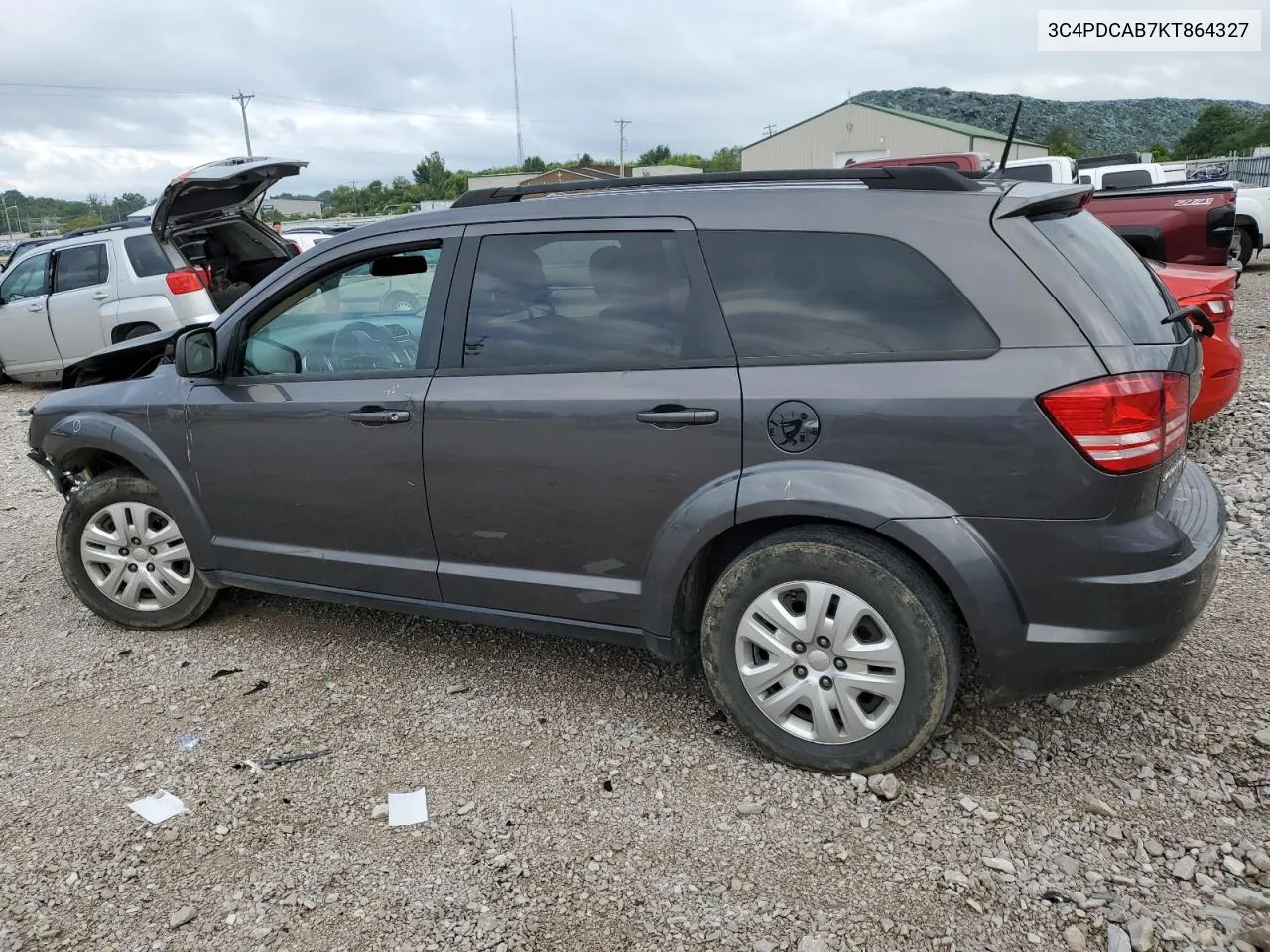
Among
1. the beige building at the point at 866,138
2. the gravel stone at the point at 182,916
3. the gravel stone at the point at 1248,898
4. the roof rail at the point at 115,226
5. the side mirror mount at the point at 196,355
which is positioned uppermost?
the beige building at the point at 866,138

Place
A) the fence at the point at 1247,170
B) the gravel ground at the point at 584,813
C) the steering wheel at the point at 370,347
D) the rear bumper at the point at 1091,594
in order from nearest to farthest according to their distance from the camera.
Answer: the gravel ground at the point at 584,813 < the rear bumper at the point at 1091,594 < the steering wheel at the point at 370,347 < the fence at the point at 1247,170

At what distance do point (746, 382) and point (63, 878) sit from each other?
2481mm

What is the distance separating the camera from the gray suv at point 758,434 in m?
2.61

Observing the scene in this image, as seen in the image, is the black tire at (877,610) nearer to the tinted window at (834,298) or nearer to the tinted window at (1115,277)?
the tinted window at (834,298)

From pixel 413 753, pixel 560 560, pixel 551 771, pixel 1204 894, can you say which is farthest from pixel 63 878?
pixel 1204 894

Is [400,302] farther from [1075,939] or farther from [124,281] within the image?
[124,281]

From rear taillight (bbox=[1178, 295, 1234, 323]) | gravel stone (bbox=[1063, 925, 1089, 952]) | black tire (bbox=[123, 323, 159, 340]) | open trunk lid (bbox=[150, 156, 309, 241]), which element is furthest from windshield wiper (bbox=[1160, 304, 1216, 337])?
black tire (bbox=[123, 323, 159, 340])

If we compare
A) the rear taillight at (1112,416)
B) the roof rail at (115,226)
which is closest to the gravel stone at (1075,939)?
the rear taillight at (1112,416)

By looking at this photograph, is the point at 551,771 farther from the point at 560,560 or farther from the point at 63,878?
the point at 63,878

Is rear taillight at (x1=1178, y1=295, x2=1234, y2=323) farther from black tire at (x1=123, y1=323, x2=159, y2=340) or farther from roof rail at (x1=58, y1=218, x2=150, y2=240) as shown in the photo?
roof rail at (x1=58, y1=218, x2=150, y2=240)

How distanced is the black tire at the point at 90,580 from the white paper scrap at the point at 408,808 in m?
1.72

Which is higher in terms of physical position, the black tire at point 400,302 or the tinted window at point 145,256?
the tinted window at point 145,256

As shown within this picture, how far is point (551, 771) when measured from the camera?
3.14 meters

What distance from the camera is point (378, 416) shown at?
341cm
